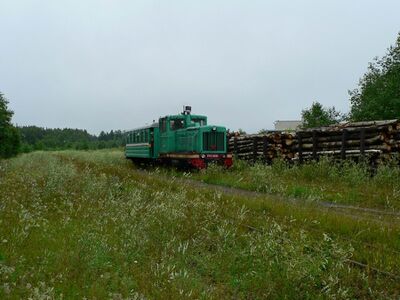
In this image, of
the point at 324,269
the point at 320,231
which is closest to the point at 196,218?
the point at 320,231

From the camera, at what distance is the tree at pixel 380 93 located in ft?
140

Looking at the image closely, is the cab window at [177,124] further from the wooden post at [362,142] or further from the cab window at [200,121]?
the wooden post at [362,142]

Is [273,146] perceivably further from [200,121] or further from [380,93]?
[380,93]

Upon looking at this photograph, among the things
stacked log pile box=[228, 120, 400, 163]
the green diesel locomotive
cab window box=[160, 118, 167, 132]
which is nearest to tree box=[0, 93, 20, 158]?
the green diesel locomotive

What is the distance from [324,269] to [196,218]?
10.5 feet

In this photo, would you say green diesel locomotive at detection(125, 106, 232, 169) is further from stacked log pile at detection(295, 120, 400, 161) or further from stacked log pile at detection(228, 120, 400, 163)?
stacked log pile at detection(295, 120, 400, 161)

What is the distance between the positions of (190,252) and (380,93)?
140 ft

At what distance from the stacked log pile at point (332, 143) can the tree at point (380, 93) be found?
2335cm

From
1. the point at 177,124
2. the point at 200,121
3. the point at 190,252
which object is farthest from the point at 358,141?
the point at 190,252

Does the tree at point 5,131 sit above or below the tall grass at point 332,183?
above

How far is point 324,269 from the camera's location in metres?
5.51

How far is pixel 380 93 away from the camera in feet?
145

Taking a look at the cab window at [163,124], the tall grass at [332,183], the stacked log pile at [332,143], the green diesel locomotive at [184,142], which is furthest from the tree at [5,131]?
the tall grass at [332,183]

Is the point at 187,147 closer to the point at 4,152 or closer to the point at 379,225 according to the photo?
the point at 379,225
